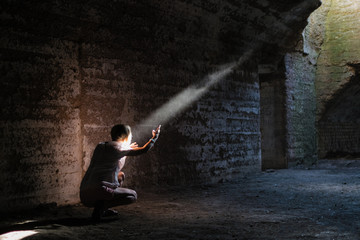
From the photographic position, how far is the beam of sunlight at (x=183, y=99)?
5047 mm

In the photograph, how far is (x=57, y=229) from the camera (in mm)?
2912

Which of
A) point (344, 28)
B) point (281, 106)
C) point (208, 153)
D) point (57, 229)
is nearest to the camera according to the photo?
point (57, 229)

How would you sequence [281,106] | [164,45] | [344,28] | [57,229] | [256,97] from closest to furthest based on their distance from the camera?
1. [57,229]
2. [164,45]
3. [256,97]
4. [281,106]
5. [344,28]

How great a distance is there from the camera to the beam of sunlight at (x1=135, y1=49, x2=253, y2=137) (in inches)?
199

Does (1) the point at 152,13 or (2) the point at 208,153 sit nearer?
(1) the point at 152,13

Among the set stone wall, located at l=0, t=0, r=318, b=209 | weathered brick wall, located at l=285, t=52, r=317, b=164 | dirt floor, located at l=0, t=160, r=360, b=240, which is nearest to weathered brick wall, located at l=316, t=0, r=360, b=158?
weathered brick wall, located at l=285, t=52, r=317, b=164

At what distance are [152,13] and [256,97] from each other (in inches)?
121

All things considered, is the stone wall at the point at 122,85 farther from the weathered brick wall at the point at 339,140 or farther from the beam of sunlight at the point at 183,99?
the weathered brick wall at the point at 339,140

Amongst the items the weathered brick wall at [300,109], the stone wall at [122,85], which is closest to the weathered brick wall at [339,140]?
the weathered brick wall at [300,109]

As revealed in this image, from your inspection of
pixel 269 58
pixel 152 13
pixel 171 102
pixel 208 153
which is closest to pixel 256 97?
pixel 269 58

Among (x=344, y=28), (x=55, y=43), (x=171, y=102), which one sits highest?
(x=344, y=28)

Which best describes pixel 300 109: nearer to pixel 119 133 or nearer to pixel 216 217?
pixel 216 217

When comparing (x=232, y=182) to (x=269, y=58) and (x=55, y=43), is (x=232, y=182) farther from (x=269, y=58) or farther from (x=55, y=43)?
(x=55, y=43)

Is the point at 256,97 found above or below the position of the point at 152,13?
below
